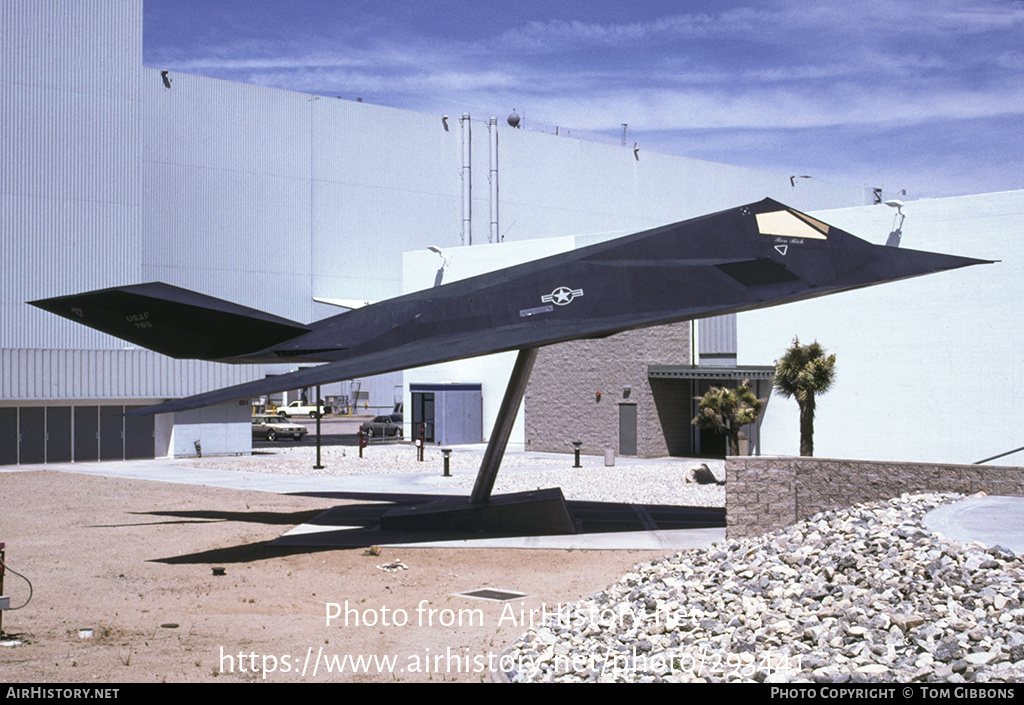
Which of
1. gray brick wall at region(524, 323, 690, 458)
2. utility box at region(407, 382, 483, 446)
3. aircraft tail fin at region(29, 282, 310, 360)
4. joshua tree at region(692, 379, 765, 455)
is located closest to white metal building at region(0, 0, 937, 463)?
utility box at region(407, 382, 483, 446)

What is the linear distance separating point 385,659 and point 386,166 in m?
51.3

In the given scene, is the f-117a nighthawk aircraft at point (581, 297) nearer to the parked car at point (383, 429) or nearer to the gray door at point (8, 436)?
the gray door at point (8, 436)

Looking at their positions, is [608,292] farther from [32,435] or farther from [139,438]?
[32,435]

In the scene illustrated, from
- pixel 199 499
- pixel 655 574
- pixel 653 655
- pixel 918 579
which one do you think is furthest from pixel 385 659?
pixel 199 499

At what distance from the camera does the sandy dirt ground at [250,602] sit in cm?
976

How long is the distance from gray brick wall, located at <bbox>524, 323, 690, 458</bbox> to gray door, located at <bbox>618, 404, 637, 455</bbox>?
0.18 meters

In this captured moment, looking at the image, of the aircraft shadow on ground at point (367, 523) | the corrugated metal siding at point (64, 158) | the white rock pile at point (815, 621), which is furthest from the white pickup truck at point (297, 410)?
the white rock pile at point (815, 621)

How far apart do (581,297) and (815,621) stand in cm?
921

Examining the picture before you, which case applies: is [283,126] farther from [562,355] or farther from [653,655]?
[653,655]

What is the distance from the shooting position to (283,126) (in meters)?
54.7

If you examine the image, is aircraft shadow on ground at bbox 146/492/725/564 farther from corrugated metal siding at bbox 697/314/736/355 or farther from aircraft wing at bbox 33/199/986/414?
corrugated metal siding at bbox 697/314/736/355

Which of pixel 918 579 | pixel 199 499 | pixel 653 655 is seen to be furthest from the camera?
pixel 199 499

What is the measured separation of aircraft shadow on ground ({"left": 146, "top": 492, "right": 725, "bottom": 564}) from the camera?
17.0 meters

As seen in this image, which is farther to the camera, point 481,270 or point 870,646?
point 481,270
